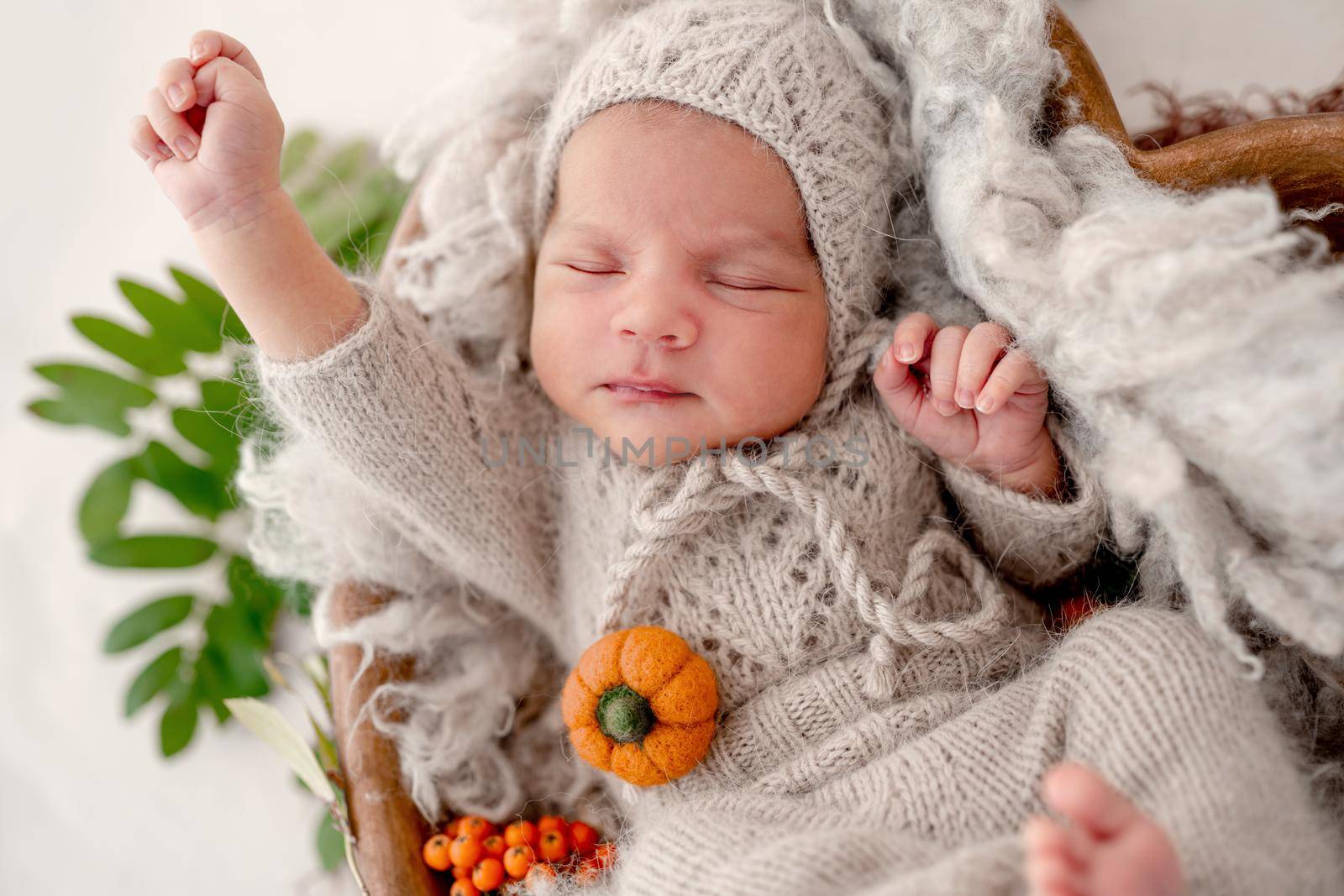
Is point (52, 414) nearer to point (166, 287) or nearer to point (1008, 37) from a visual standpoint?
point (166, 287)

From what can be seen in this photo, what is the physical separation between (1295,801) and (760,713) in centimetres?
56

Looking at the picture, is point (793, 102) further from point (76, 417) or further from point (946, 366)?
point (76, 417)

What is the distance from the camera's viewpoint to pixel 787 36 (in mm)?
1229

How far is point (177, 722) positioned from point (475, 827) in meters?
0.57

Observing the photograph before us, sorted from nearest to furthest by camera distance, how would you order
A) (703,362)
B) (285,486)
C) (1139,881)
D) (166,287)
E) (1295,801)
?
(1139,881) < (1295,801) < (703,362) < (285,486) < (166,287)

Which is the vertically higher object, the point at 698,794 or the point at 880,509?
the point at 880,509

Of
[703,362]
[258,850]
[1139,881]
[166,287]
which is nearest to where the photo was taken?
[1139,881]

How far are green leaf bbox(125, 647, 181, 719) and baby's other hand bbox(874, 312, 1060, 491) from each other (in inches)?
47.0

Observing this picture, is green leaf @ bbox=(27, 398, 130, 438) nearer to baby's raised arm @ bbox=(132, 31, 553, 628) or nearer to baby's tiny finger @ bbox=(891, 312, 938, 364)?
baby's raised arm @ bbox=(132, 31, 553, 628)

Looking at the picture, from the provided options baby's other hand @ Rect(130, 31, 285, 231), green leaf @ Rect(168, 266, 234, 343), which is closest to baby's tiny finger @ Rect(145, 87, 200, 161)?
baby's other hand @ Rect(130, 31, 285, 231)

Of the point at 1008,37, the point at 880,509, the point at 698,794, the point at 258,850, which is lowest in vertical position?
the point at 258,850

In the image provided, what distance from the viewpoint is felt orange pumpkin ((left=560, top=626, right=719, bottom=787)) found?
3.60ft

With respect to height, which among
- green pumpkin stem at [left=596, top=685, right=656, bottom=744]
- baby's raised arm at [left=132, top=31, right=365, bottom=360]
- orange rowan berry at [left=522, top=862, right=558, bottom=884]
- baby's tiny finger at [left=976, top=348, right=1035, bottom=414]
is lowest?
orange rowan berry at [left=522, top=862, right=558, bottom=884]

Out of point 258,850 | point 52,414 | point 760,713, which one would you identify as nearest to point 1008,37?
point 760,713
